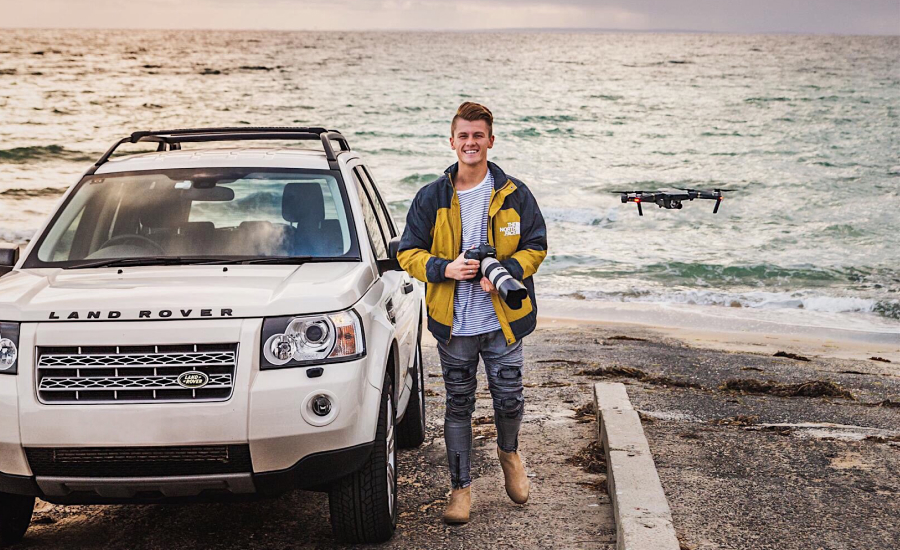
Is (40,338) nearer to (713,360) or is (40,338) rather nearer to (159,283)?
(159,283)

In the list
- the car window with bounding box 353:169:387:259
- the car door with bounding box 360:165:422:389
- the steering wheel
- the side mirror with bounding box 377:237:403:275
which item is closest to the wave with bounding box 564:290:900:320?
the car door with bounding box 360:165:422:389

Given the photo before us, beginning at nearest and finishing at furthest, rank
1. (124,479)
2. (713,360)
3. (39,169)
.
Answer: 1. (124,479)
2. (713,360)
3. (39,169)

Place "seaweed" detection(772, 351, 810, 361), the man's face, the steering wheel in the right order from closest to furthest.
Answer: the man's face
the steering wheel
"seaweed" detection(772, 351, 810, 361)

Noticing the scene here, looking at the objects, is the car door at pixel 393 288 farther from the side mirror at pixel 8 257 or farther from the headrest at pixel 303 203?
the side mirror at pixel 8 257

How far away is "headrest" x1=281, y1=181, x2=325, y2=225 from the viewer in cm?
509

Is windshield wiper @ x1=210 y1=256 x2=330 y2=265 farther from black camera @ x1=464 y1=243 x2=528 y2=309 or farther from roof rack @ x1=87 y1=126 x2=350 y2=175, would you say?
black camera @ x1=464 y1=243 x2=528 y2=309

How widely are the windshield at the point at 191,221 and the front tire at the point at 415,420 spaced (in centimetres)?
128

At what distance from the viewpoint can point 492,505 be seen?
512cm

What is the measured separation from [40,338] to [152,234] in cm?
127

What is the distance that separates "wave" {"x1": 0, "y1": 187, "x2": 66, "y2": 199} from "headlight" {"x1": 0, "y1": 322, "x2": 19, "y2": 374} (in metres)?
27.5

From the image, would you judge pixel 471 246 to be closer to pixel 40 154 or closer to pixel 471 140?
pixel 471 140

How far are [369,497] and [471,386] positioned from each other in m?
0.75

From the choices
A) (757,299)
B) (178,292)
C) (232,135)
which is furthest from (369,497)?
(757,299)

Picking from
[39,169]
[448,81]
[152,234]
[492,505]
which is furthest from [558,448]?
[448,81]
